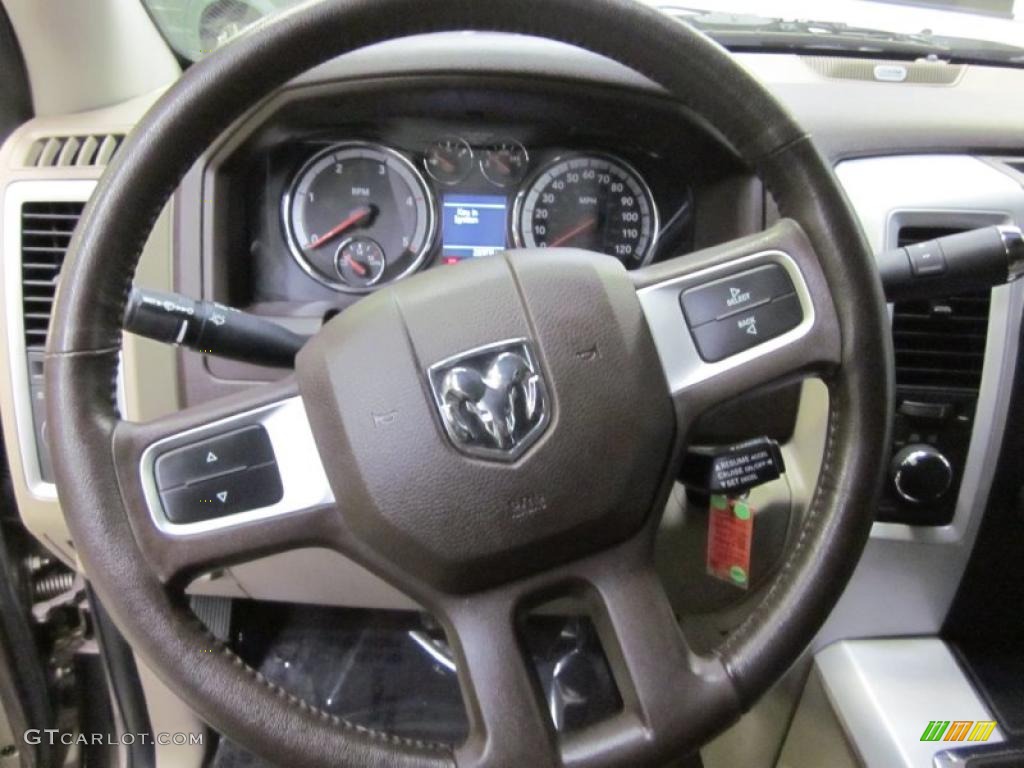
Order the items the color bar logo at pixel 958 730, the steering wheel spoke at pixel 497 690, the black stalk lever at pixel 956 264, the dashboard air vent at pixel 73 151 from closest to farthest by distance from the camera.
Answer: the steering wheel spoke at pixel 497 690 < the black stalk lever at pixel 956 264 < the color bar logo at pixel 958 730 < the dashboard air vent at pixel 73 151

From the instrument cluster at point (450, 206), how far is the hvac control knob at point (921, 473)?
36 centimetres

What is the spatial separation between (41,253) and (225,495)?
0.50 m

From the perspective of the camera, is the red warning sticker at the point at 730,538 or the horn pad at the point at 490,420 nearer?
the horn pad at the point at 490,420

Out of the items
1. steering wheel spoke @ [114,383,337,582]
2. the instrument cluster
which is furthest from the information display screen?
steering wheel spoke @ [114,383,337,582]

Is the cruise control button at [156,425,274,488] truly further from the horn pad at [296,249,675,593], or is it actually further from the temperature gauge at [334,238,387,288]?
the temperature gauge at [334,238,387,288]

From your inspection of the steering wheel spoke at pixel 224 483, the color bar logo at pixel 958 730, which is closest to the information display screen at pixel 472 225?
the steering wheel spoke at pixel 224 483

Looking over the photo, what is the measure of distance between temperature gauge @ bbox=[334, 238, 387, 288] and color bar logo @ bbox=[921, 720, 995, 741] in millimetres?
742

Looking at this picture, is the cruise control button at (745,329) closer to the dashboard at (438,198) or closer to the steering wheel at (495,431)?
the steering wheel at (495,431)

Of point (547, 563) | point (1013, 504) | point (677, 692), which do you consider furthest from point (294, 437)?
point (1013, 504)

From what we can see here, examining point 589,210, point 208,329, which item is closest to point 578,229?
point 589,210

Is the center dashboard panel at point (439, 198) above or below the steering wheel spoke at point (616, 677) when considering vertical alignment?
above

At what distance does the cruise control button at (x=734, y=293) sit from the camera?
2.37 ft

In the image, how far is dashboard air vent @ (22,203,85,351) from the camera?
987mm

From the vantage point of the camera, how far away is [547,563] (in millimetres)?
679
